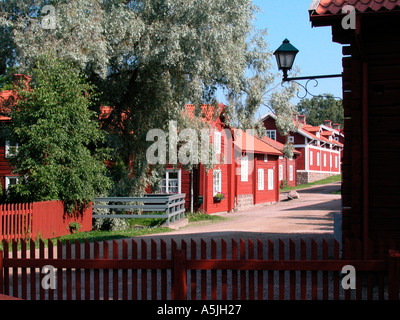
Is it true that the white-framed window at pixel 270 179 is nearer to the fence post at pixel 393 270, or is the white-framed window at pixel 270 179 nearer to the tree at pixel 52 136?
the tree at pixel 52 136

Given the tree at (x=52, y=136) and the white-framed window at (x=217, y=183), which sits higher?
the tree at (x=52, y=136)

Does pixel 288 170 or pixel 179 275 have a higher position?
pixel 288 170

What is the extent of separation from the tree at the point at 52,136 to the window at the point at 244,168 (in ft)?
49.2

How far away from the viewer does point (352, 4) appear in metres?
7.40

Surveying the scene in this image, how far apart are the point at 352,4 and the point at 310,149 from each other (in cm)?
4978

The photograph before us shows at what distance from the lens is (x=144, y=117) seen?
20.0m

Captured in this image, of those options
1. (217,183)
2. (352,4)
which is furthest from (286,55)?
(217,183)

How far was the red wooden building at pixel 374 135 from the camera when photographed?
7.80m

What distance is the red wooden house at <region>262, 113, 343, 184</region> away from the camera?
177 feet

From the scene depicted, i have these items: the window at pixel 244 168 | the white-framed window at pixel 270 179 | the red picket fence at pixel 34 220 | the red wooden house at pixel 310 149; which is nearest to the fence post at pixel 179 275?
the red picket fence at pixel 34 220

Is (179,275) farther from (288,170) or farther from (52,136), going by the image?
(288,170)

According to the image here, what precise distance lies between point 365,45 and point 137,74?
12.6m
